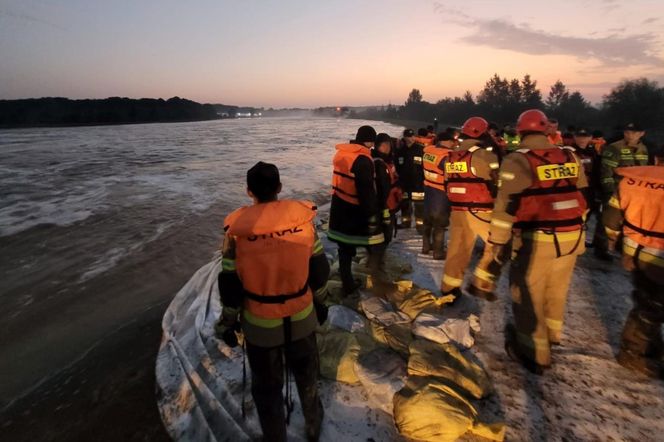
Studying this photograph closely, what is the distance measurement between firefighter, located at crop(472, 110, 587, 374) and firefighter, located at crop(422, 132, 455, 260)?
1.88m

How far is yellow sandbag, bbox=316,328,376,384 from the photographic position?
10.3 feet

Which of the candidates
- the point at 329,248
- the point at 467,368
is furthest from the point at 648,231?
the point at 329,248

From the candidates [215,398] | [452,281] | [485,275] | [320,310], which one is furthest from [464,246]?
[215,398]

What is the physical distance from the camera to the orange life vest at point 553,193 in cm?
279

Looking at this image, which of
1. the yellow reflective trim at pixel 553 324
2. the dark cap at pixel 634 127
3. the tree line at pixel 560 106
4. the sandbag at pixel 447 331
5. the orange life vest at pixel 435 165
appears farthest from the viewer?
the tree line at pixel 560 106

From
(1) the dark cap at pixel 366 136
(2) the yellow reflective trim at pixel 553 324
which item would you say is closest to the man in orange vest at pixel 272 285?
(1) the dark cap at pixel 366 136

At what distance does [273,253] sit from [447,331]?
2168 millimetres

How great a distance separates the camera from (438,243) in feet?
17.9

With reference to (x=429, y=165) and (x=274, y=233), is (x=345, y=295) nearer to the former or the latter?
(x=429, y=165)

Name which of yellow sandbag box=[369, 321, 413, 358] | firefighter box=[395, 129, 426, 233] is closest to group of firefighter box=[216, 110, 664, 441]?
yellow sandbag box=[369, 321, 413, 358]

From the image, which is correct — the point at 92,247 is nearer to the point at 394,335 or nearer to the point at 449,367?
the point at 394,335

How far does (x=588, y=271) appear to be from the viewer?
4914 mm

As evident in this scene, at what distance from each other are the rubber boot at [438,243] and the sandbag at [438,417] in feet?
9.84

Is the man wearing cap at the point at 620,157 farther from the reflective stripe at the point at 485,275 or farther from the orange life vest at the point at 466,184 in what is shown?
the reflective stripe at the point at 485,275
